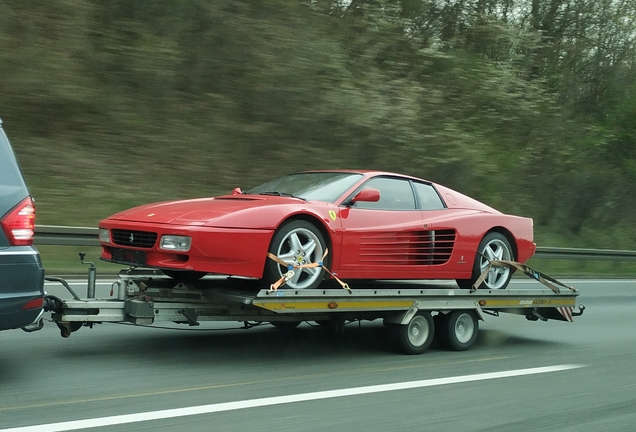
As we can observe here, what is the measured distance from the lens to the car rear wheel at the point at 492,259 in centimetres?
816

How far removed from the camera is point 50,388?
5.41 meters

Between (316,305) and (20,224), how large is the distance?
8.10 feet

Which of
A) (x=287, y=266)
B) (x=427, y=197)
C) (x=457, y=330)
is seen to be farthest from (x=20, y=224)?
(x=457, y=330)

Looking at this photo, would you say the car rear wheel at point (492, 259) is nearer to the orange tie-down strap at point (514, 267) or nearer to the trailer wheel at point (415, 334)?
the orange tie-down strap at point (514, 267)

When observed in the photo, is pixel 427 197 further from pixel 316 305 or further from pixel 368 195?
pixel 316 305

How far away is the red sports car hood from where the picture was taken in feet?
20.4

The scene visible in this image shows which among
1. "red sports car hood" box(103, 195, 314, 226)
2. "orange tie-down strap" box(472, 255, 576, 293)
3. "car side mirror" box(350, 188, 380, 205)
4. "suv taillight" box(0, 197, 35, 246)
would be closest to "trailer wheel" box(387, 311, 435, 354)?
"orange tie-down strap" box(472, 255, 576, 293)

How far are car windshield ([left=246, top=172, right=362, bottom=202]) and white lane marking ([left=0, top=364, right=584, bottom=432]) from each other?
1867mm

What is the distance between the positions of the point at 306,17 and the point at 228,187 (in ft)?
15.7

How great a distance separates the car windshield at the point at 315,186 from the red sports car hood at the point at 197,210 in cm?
30

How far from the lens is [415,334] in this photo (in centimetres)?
761

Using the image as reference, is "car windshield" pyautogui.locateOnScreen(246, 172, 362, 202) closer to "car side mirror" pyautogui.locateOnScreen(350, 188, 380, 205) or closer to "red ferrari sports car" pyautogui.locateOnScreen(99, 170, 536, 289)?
"red ferrari sports car" pyautogui.locateOnScreen(99, 170, 536, 289)

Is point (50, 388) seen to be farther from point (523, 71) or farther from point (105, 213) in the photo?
point (523, 71)

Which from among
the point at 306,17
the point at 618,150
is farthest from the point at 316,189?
the point at 618,150
